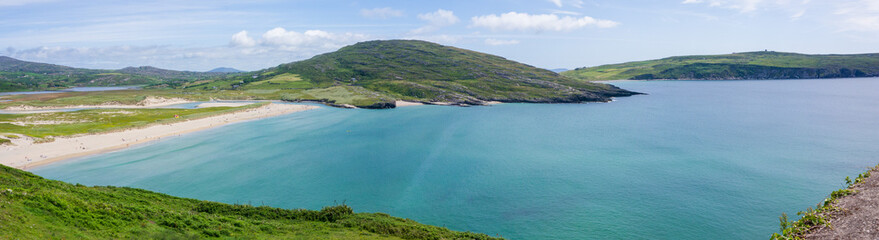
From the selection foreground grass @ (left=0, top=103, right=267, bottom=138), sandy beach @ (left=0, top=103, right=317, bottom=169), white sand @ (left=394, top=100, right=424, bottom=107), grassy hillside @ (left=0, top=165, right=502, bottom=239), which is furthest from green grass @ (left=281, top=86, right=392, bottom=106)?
grassy hillside @ (left=0, top=165, right=502, bottom=239)

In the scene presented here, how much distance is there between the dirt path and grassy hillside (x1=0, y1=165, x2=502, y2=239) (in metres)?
20.9

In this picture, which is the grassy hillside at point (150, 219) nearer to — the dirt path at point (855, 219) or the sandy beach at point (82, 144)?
the dirt path at point (855, 219)

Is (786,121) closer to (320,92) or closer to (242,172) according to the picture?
(242,172)

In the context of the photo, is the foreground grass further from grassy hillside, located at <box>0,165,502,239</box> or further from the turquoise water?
grassy hillside, located at <box>0,165,502,239</box>

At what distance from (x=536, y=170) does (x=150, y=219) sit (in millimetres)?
47631

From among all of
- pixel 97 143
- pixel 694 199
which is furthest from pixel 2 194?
pixel 97 143

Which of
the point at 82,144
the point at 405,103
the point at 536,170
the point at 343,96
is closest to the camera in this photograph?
the point at 536,170

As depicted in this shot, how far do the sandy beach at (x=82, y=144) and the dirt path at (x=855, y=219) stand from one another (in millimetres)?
94911

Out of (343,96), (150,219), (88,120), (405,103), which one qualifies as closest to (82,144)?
(88,120)

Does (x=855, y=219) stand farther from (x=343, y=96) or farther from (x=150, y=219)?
(x=343, y=96)

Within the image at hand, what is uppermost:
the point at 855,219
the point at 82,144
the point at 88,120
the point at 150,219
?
the point at 88,120

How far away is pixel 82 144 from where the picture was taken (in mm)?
70938

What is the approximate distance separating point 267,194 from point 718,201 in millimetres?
55879

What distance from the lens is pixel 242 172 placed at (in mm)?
55344
